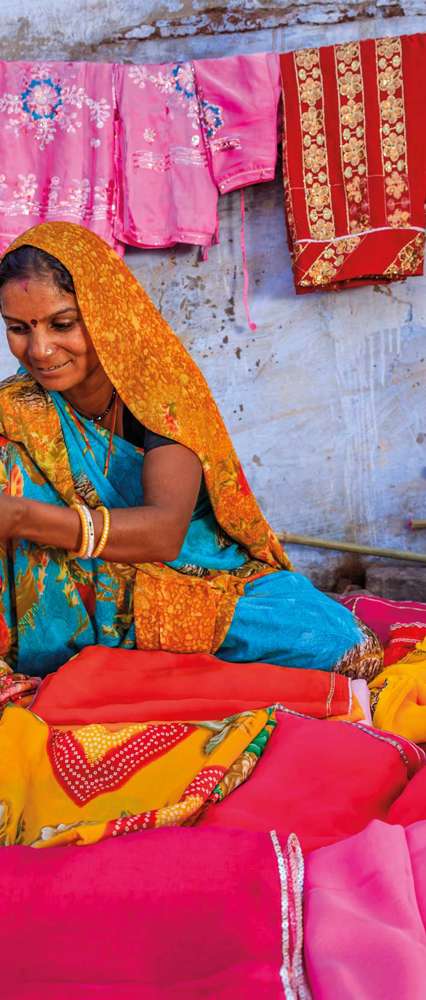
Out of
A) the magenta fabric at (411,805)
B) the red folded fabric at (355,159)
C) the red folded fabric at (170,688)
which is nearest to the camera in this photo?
the magenta fabric at (411,805)

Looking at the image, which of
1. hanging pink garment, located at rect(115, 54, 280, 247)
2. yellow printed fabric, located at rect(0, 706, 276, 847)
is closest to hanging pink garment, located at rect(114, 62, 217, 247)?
hanging pink garment, located at rect(115, 54, 280, 247)

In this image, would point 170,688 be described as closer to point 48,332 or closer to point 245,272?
point 48,332

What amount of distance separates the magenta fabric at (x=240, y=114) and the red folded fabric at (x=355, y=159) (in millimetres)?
57

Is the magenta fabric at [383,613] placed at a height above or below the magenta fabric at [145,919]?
below

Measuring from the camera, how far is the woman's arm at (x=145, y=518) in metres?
2.18

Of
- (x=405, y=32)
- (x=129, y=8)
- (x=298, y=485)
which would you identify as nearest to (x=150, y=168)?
(x=129, y=8)

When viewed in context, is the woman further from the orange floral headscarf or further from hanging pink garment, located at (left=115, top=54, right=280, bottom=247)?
hanging pink garment, located at (left=115, top=54, right=280, bottom=247)

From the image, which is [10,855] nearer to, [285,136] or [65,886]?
[65,886]

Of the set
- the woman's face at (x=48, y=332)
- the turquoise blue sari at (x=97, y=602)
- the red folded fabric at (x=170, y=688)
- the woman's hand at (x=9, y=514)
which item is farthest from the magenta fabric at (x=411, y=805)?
the woman's face at (x=48, y=332)

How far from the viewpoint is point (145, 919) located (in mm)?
1347

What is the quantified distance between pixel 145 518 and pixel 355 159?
6.50 ft

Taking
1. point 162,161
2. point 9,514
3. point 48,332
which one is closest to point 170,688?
point 9,514

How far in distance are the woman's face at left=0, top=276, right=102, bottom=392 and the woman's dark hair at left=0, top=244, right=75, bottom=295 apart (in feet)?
0.04

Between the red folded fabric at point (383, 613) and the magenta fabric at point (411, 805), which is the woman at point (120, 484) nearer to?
the red folded fabric at point (383, 613)
